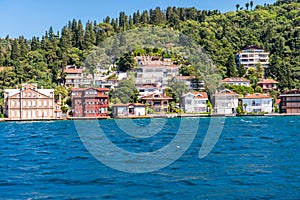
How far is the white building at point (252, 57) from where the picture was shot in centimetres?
8638

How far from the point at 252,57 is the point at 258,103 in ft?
82.5

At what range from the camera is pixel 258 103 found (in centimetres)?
6322

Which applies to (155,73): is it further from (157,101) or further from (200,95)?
(200,95)

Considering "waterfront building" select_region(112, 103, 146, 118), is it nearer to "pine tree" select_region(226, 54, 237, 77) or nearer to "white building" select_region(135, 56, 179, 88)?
"white building" select_region(135, 56, 179, 88)

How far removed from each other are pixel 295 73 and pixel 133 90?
3087 centimetres

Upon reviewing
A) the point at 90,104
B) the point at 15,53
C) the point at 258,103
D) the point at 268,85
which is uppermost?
Answer: the point at 15,53

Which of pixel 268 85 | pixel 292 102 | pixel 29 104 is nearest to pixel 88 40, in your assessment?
pixel 29 104

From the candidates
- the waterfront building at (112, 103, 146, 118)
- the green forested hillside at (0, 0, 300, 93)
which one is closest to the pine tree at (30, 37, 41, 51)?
the green forested hillside at (0, 0, 300, 93)

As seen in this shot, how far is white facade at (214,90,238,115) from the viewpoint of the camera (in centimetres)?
6212

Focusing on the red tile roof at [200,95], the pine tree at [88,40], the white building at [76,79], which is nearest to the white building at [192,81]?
the red tile roof at [200,95]

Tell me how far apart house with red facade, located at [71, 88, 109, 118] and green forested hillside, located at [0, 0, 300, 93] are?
11125 millimetres

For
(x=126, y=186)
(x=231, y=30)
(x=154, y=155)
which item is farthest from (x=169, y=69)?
(x=126, y=186)

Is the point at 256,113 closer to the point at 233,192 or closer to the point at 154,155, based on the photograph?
the point at 154,155

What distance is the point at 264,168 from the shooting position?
13672 millimetres
